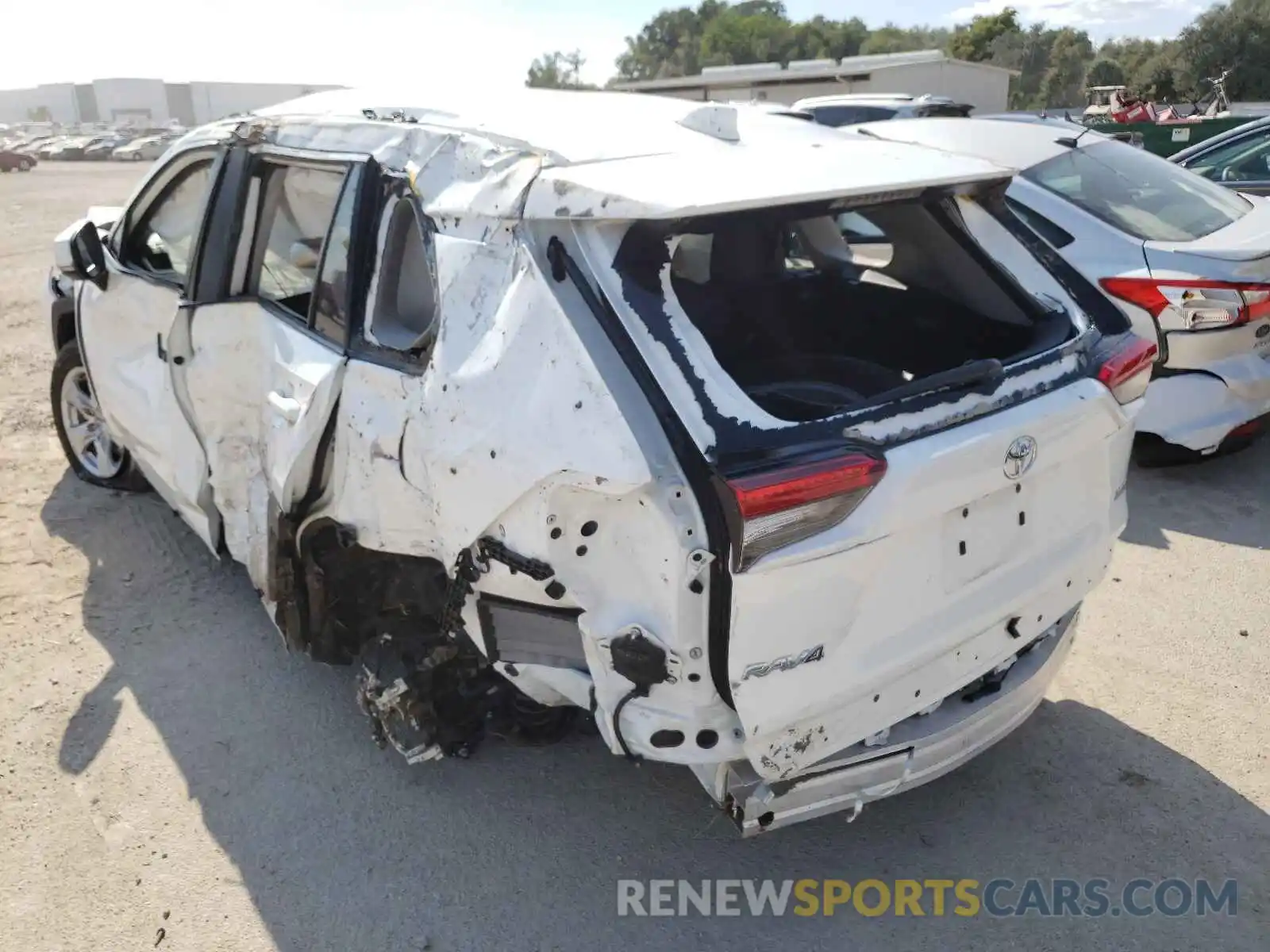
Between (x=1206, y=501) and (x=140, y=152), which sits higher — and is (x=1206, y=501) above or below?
above

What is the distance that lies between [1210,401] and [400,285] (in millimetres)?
4004

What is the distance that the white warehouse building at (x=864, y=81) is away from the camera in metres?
37.1

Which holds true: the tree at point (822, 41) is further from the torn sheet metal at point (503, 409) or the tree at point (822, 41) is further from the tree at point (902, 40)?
the torn sheet metal at point (503, 409)

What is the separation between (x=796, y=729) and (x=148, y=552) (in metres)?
3.48

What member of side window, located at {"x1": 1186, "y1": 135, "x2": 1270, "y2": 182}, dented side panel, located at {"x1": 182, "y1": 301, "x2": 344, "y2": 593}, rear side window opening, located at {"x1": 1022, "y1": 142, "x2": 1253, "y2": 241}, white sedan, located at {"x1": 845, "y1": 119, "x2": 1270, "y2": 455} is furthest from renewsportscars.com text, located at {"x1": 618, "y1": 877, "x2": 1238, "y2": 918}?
side window, located at {"x1": 1186, "y1": 135, "x2": 1270, "y2": 182}

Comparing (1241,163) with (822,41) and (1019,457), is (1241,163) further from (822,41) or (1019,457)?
(822,41)

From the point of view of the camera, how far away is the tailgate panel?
6.63 ft

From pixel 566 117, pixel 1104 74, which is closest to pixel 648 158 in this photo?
pixel 566 117

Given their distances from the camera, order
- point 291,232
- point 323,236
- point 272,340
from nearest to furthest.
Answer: point 323,236
point 272,340
point 291,232

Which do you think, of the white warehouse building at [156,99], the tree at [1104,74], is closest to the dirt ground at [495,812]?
the tree at [1104,74]

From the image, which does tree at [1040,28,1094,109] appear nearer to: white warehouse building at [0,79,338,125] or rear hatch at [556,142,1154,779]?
rear hatch at [556,142,1154,779]

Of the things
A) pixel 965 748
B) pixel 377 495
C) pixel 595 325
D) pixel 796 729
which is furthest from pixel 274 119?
pixel 965 748

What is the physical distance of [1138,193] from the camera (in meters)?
5.37

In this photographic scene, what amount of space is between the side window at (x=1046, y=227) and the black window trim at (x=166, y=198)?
3697 mm
